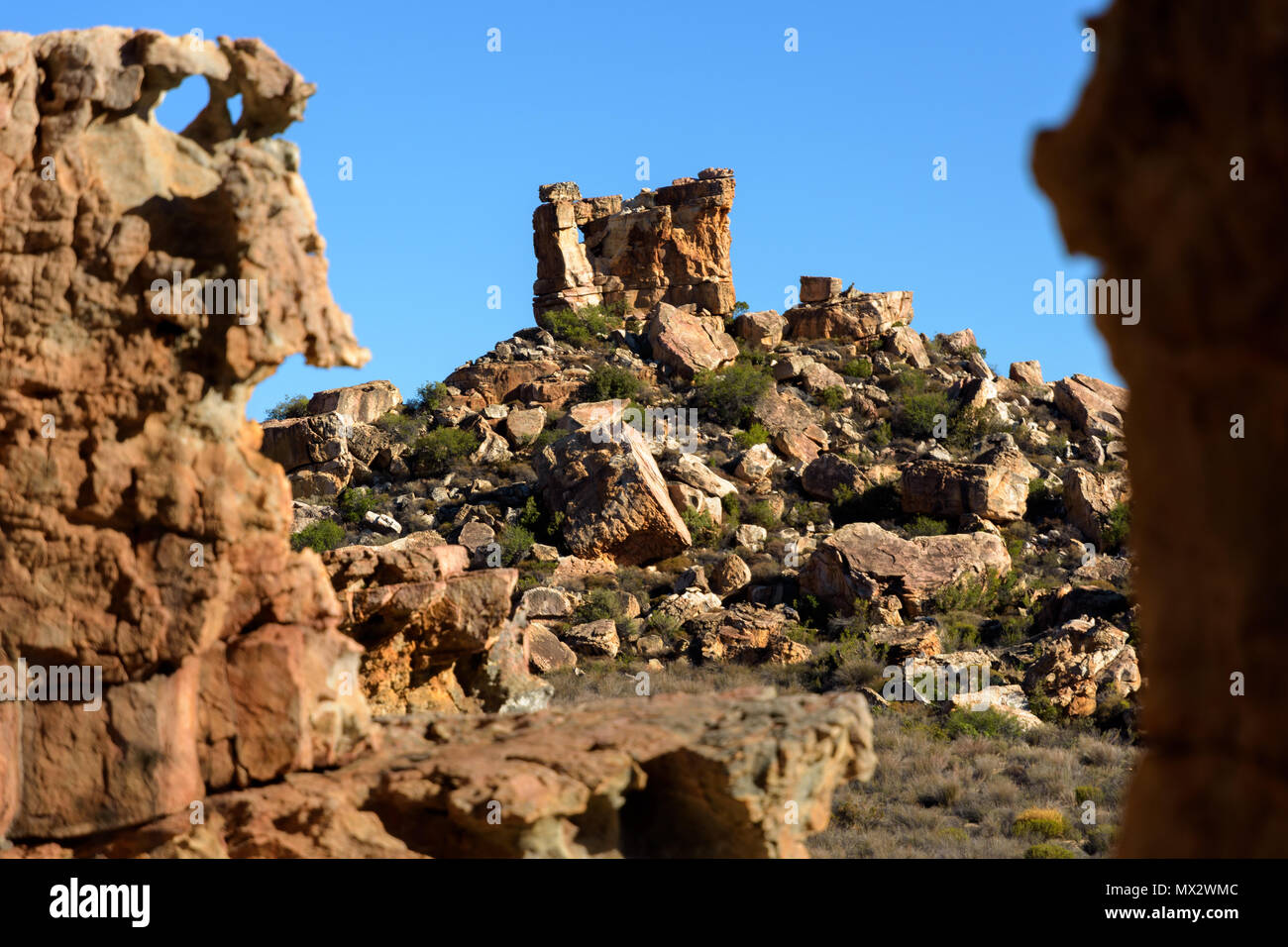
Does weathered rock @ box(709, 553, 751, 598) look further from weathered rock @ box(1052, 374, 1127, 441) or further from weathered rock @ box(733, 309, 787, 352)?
weathered rock @ box(733, 309, 787, 352)

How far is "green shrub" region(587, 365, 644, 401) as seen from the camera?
32.3 m

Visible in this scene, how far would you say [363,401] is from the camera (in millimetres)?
32688

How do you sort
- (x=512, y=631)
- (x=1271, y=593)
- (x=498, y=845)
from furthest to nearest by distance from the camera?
(x=512, y=631)
(x=498, y=845)
(x=1271, y=593)

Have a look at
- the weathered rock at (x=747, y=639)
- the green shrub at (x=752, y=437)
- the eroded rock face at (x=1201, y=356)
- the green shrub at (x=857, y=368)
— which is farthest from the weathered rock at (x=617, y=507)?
the eroded rock face at (x=1201, y=356)

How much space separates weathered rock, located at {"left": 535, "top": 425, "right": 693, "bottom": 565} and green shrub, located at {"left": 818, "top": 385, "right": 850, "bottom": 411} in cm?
1007

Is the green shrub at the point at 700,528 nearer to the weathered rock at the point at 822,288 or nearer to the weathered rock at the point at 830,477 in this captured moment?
the weathered rock at the point at 830,477

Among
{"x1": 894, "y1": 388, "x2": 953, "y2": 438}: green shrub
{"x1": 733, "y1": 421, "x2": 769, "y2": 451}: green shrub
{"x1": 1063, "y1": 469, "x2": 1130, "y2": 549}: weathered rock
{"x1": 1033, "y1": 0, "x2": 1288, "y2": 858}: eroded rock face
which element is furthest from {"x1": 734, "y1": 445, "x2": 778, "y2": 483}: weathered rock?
{"x1": 1033, "y1": 0, "x2": 1288, "y2": 858}: eroded rock face

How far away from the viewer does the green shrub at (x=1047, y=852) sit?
12.0m

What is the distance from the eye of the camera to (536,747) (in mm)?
5625

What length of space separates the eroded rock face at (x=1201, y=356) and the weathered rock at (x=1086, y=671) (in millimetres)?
15316
